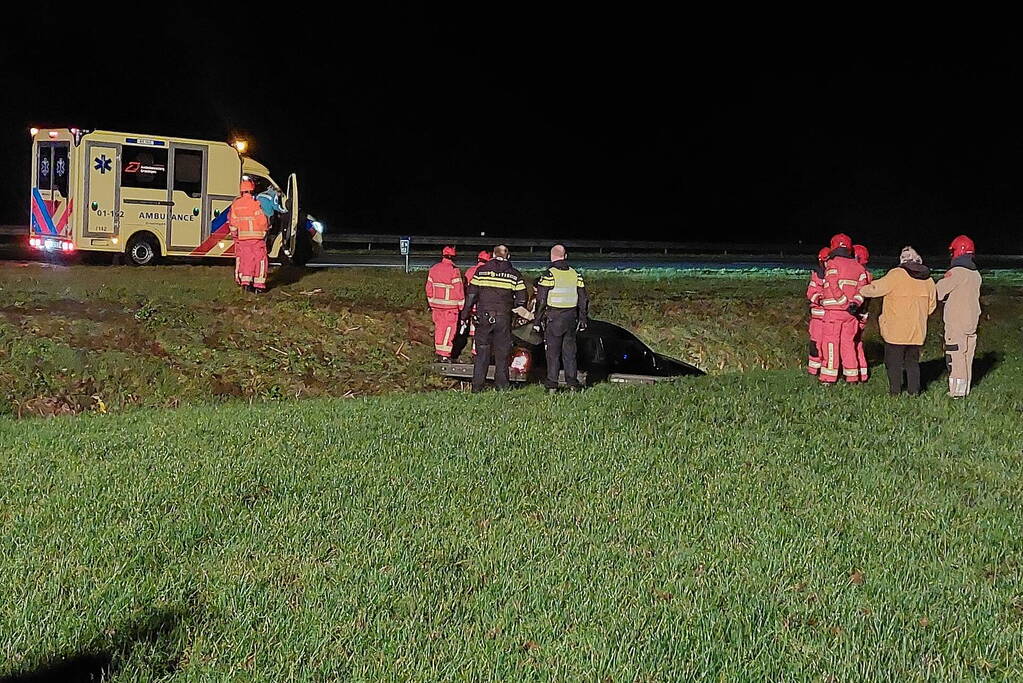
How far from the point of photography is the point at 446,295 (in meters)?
14.7

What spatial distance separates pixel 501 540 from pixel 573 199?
60.8m

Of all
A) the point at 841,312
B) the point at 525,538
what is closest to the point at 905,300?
the point at 841,312

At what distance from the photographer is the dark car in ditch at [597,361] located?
550 inches

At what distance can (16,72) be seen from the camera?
55.6 metres

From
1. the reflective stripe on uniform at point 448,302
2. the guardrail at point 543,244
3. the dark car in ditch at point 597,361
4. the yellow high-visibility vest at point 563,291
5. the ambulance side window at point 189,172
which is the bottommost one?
the dark car in ditch at point 597,361

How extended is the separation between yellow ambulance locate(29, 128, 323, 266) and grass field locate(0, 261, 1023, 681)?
8.48 metres

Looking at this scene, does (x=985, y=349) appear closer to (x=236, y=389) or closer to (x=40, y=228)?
(x=236, y=389)

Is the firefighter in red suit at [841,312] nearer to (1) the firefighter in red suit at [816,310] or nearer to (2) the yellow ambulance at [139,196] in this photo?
(1) the firefighter in red suit at [816,310]

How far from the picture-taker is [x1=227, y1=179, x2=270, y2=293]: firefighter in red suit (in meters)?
15.7

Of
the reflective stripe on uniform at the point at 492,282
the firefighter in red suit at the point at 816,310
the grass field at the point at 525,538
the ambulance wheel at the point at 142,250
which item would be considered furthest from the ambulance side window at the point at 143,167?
the firefighter in red suit at the point at 816,310

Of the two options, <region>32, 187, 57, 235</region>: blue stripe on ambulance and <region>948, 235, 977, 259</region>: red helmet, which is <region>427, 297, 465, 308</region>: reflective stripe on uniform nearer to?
<region>948, 235, 977, 259</region>: red helmet

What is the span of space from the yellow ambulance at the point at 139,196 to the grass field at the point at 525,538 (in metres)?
8.48

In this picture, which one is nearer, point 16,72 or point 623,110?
point 16,72

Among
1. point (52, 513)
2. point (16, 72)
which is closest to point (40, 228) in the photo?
point (52, 513)
